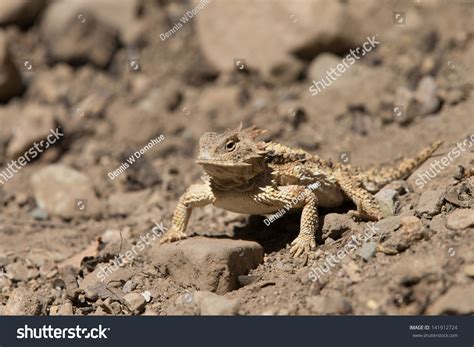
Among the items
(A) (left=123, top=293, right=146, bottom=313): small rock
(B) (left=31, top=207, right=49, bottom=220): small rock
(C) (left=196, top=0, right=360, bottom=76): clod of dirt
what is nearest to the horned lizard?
(A) (left=123, top=293, right=146, bottom=313): small rock

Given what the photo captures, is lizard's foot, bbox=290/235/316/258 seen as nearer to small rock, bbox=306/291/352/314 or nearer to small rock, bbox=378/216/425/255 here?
small rock, bbox=378/216/425/255

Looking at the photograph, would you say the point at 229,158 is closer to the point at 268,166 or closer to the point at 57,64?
the point at 268,166

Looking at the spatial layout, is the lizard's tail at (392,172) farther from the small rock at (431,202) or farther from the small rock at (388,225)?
the small rock at (388,225)

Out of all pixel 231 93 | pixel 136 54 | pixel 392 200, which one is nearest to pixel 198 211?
pixel 392 200

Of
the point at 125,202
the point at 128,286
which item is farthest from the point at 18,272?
the point at 125,202

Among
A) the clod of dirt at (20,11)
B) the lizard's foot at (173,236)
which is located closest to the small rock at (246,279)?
the lizard's foot at (173,236)

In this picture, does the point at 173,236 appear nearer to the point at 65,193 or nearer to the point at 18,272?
the point at 18,272
